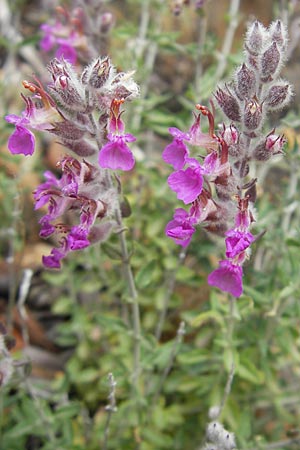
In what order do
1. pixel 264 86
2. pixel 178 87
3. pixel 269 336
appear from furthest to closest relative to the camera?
pixel 178 87 → pixel 269 336 → pixel 264 86

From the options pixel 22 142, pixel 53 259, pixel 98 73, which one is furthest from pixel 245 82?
pixel 53 259

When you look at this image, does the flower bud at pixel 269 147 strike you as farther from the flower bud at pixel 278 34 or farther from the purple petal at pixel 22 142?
the purple petal at pixel 22 142

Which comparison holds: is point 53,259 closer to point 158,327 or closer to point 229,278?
point 229,278

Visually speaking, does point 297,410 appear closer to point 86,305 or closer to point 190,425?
point 190,425

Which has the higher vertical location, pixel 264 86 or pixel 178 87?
pixel 178 87

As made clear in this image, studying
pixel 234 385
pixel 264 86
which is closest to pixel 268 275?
pixel 234 385

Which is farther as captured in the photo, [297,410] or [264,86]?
[297,410]

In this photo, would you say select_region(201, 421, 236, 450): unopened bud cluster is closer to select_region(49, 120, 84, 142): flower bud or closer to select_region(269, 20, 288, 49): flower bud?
select_region(49, 120, 84, 142): flower bud

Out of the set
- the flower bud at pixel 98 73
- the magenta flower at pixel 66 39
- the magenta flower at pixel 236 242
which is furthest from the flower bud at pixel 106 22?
the magenta flower at pixel 236 242
